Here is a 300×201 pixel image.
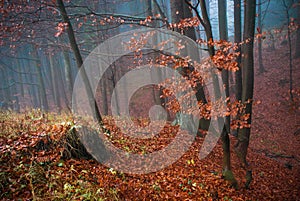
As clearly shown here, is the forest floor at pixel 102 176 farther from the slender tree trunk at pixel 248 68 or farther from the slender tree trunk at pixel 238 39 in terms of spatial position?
the slender tree trunk at pixel 238 39

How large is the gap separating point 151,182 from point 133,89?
2027cm

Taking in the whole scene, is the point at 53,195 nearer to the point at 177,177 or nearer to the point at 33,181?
the point at 33,181

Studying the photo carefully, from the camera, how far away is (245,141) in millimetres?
7223

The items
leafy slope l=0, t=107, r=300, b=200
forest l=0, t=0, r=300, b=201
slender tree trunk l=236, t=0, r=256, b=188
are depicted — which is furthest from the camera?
slender tree trunk l=236, t=0, r=256, b=188

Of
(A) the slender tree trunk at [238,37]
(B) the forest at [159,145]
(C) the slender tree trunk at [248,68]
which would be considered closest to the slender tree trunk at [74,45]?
(B) the forest at [159,145]

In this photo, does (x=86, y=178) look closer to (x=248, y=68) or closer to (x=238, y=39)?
(x=248, y=68)

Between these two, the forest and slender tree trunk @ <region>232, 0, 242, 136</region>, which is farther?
slender tree trunk @ <region>232, 0, 242, 136</region>

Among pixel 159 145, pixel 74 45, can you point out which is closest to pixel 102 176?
pixel 159 145

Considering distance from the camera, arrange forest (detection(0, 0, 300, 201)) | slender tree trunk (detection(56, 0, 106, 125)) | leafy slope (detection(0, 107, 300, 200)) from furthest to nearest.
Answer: slender tree trunk (detection(56, 0, 106, 125))
forest (detection(0, 0, 300, 201))
leafy slope (detection(0, 107, 300, 200))

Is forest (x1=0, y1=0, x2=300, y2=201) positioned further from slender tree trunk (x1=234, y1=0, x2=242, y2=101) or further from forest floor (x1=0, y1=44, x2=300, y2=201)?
slender tree trunk (x1=234, y1=0, x2=242, y2=101)

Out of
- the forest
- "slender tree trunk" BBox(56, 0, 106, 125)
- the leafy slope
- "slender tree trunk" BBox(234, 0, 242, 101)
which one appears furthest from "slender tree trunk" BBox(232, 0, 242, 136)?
"slender tree trunk" BBox(56, 0, 106, 125)

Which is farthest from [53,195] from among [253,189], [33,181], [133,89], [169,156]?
[133,89]

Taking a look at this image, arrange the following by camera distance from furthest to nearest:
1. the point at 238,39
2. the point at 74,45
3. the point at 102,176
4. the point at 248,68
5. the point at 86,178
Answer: the point at 238,39
the point at 248,68
the point at 74,45
the point at 102,176
the point at 86,178

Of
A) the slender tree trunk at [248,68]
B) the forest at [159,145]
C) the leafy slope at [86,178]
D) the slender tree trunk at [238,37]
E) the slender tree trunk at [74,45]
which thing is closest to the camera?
the leafy slope at [86,178]
